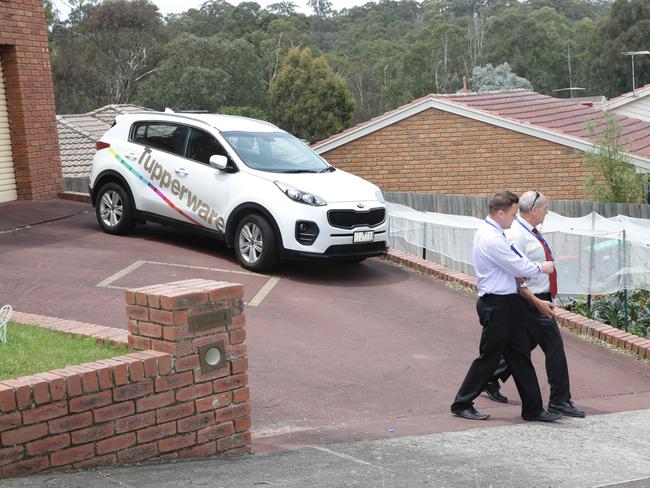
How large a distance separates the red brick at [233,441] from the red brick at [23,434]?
4.31 feet

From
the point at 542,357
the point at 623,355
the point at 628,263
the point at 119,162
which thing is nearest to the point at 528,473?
the point at 542,357

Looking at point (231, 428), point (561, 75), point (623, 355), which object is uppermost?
point (561, 75)

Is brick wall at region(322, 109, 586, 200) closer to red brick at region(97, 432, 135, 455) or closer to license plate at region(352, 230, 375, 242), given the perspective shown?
license plate at region(352, 230, 375, 242)

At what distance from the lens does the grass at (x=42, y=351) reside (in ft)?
18.8

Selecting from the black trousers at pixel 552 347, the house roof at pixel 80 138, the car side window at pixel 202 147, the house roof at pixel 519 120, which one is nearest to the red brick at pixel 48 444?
the black trousers at pixel 552 347

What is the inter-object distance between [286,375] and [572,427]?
252 centimetres

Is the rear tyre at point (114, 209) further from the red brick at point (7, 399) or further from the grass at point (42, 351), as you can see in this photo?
the red brick at point (7, 399)

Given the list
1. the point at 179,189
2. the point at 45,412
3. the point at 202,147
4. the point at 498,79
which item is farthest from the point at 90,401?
the point at 498,79

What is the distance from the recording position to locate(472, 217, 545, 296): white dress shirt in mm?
7367

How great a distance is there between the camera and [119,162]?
1395 centimetres

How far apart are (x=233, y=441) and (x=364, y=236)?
6480mm

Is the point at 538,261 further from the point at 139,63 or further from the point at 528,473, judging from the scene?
the point at 139,63

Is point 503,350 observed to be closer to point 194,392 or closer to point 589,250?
point 194,392

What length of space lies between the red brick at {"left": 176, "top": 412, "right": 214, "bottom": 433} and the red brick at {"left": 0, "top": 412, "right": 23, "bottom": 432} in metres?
1.12
